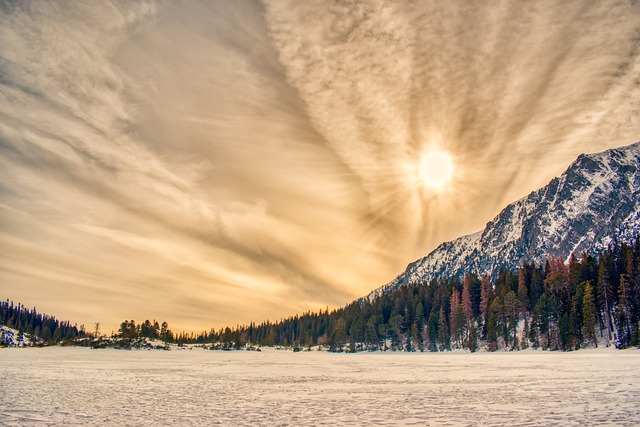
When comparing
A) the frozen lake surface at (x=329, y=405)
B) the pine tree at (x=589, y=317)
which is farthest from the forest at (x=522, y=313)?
the frozen lake surface at (x=329, y=405)

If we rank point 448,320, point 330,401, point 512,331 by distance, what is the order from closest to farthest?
point 330,401
point 512,331
point 448,320

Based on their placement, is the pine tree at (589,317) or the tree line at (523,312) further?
the tree line at (523,312)

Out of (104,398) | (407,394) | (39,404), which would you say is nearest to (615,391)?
(407,394)

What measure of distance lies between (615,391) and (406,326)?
148 meters

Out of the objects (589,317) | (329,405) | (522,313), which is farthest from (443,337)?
(329,405)

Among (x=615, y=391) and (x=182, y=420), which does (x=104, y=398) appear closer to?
(x=182, y=420)

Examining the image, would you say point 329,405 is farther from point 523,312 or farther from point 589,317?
point 523,312

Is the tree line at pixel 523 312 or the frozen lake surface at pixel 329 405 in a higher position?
the tree line at pixel 523 312

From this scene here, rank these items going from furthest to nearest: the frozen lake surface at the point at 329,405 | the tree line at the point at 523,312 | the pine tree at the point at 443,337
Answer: the pine tree at the point at 443,337
the tree line at the point at 523,312
the frozen lake surface at the point at 329,405

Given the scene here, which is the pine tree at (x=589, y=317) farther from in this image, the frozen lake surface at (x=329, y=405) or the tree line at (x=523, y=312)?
the frozen lake surface at (x=329, y=405)

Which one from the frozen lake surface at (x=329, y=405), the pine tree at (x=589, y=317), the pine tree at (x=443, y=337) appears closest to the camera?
the frozen lake surface at (x=329, y=405)

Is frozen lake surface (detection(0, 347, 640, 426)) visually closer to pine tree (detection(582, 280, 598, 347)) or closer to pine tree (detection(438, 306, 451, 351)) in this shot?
pine tree (detection(582, 280, 598, 347))

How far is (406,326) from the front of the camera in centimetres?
16512

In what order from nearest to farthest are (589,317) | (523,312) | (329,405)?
(329,405) < (589,317) < (523,312)
